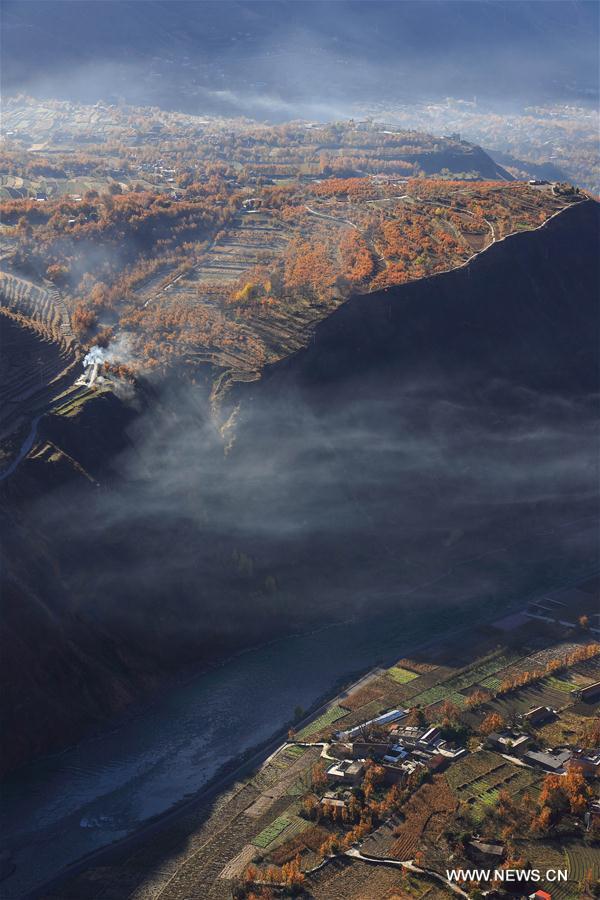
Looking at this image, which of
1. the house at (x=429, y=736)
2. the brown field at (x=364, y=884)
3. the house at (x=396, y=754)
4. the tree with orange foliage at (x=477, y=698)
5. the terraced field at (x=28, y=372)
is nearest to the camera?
the brown field at (x=364, y=884)

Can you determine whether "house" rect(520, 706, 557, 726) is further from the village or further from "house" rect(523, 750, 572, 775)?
"house" rect(523, 750, 572, 775)

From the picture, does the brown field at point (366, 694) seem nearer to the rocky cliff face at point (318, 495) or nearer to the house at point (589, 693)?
the rocky cliff face at point (318, 495)

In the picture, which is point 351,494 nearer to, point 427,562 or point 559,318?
point 427,562

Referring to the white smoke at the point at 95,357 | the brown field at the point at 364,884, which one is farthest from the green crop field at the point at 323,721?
the white smoke at the point at 95,357

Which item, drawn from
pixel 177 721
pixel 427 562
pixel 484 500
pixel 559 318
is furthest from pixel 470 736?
pixel 559 318

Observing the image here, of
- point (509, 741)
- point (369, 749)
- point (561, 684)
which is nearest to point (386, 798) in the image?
point (369, 749)

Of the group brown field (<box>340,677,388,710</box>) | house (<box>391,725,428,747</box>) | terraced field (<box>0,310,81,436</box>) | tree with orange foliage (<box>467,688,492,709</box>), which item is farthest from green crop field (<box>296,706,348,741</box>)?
terraced field (<box>0,310,81,436</box>)

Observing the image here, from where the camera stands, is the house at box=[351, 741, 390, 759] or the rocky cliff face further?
the rocky cliff face
